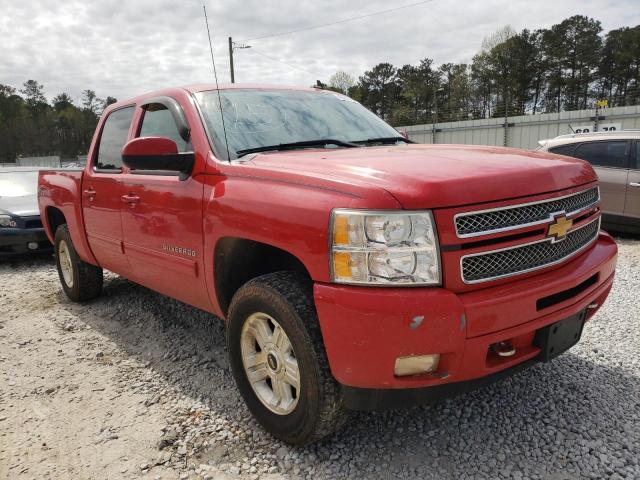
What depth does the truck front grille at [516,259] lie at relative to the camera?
6.26ft

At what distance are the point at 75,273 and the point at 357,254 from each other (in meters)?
3.78

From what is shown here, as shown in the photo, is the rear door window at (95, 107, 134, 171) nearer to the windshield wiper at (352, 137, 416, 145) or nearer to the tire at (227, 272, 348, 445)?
the windshield wiper at (352, 137, 416, 145)

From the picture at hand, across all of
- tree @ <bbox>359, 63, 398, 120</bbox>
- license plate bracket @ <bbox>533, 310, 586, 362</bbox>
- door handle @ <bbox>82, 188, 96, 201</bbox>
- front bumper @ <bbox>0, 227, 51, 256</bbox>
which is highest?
tree @ <bbox>359, 63, 398, 120</bbox>

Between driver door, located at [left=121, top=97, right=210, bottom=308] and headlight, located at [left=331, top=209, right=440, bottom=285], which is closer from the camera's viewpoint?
headlight, located at [left=331, top=209, right=440, bottom=285]

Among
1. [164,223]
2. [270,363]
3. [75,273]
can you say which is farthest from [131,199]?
[75,273]

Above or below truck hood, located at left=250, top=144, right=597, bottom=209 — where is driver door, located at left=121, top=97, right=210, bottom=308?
below

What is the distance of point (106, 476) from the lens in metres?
2.22

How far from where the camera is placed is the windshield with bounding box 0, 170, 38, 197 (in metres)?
7.74

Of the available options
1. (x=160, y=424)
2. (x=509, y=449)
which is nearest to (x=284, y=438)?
(x=160, y=424)

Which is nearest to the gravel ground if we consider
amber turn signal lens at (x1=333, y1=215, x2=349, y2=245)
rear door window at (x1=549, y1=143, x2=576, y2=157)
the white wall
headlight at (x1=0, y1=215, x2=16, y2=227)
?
amber turn signal lens at (x1=333, y1=215, x2=349, y2=245)

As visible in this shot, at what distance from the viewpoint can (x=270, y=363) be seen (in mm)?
2383

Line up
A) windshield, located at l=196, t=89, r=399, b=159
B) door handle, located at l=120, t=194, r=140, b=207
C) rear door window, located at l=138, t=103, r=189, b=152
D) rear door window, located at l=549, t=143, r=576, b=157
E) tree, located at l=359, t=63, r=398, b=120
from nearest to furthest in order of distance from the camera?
windshield, located at l=196, t=89, r=399, b=159 < rear door window, located at l=138, t=103, r=189, b=152 < door handle, located at l=120, t=194, r=140, b=207 < rear door window, located at l=549, t=143, r=576, b=157 < tree, located at l=359, t=63, r=398, b=120

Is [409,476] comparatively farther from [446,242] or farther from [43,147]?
[43,147]

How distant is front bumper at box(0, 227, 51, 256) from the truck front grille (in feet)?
22.0
